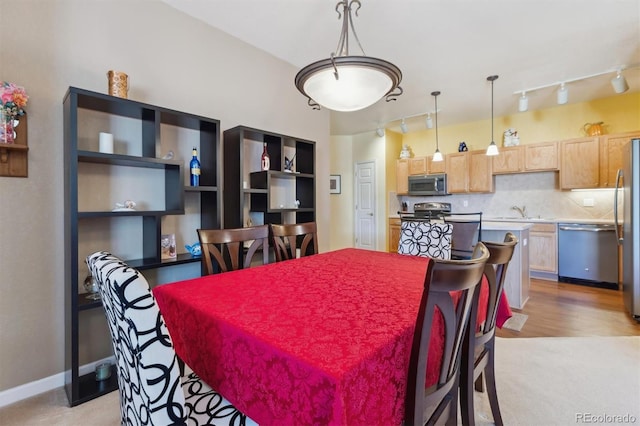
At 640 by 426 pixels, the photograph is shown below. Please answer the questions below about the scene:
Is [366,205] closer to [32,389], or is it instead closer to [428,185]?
[428,185]

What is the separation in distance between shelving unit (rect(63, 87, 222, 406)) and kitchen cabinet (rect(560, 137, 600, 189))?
498 centimetres

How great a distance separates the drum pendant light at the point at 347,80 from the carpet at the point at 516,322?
2.43 m

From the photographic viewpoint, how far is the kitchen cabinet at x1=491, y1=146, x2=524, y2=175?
4.77 m

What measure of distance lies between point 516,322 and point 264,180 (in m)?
2.79

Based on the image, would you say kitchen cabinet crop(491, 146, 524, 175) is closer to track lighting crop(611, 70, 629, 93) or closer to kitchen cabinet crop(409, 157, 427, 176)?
kitchen cabinet crop(409, 157, 427, 176)

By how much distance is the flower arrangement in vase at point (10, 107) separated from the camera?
5.20ft

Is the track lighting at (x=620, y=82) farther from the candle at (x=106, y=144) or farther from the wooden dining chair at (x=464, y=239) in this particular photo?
the candle at (x=106, y=144)

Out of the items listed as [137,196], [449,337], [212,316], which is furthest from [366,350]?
[137,196]

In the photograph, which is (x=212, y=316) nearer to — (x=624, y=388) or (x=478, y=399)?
(x=478, y=399)

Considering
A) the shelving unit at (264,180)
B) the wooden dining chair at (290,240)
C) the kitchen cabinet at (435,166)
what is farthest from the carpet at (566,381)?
the kitchen cabinet at (435,166)

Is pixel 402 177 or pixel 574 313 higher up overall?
pixel 402 177

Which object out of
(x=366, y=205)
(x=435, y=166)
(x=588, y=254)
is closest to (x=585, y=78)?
(x=588, y=254)

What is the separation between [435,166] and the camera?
571 cm

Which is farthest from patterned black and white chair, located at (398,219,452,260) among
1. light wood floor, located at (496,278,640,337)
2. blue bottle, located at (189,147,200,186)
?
blue bottle, located at (189,147,200,186)
